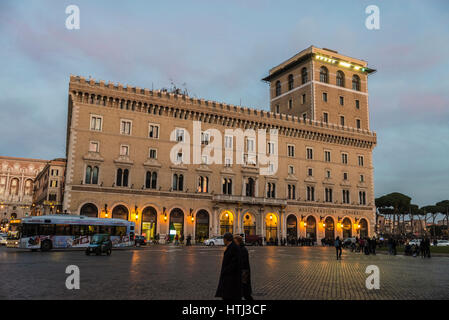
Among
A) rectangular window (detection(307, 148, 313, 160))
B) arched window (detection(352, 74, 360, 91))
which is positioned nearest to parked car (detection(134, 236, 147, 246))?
rectangular window (detection(307, 148, 313, 160))

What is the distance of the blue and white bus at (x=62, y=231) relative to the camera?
33281 mm

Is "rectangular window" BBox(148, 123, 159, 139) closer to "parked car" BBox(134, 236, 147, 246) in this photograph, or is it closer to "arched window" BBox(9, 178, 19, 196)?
"parked car" BBox(134, 236, 147, 246)

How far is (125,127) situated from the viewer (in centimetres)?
4981

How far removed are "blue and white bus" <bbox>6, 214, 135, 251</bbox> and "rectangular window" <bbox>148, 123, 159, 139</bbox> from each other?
14452 millimetres

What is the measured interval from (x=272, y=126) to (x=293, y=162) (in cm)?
605

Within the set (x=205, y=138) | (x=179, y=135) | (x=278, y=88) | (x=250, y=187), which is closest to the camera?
(x=179, y=135)

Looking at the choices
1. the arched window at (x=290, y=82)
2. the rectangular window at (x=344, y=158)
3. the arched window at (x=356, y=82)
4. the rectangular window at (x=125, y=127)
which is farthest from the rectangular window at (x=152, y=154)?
the arched window at (x=356, y=82)

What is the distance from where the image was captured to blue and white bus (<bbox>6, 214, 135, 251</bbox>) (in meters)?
33.3

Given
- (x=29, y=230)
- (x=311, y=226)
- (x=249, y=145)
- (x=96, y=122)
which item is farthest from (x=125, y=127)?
(x=311, y=226)

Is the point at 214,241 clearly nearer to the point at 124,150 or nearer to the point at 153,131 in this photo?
the point at 124,150

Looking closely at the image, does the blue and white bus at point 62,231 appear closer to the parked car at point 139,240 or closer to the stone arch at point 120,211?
the parked car at point 139,240

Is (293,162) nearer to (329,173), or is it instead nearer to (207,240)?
(329,173)

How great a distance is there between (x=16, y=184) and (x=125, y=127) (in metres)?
98.1

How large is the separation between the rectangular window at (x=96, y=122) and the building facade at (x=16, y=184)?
296 feet
